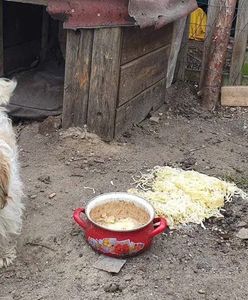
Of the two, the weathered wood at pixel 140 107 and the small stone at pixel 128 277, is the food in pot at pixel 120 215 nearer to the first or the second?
the small stone at pixel 128 277

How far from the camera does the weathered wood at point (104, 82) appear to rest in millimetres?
4789

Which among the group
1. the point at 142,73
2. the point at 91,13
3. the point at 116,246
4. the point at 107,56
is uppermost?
the point at 91,13

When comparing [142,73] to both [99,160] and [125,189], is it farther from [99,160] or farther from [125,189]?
[125,189]

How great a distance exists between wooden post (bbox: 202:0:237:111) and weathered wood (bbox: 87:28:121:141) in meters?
1.90

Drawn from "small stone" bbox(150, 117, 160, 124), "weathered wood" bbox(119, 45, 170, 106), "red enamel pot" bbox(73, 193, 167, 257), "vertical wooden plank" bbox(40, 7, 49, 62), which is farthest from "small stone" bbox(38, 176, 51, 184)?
"vertical wooden plank" bbox(40, 7, 49, 62)

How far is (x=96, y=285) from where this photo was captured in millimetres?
3193

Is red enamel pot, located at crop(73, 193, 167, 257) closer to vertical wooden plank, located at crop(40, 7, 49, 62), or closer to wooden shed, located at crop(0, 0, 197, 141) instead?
wooden shed, located at crop(0, 0, 197, 141)

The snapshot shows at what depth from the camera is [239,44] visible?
6.59 metres

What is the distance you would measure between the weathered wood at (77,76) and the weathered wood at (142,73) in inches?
13.7

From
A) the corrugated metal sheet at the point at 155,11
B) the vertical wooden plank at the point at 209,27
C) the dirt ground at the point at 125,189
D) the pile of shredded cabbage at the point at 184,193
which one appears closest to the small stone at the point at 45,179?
the dirt ground at the point at 125,189

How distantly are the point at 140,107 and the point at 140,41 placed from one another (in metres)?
0.76

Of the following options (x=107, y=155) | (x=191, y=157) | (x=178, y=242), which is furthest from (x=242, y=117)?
(x=178, y=242)

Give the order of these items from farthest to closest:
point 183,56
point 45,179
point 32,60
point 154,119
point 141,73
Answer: point 32,60 < point 183,56 < point 154,119 < point 141,73 < point 45,179

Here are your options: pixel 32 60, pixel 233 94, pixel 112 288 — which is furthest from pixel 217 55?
pixel 112 288
